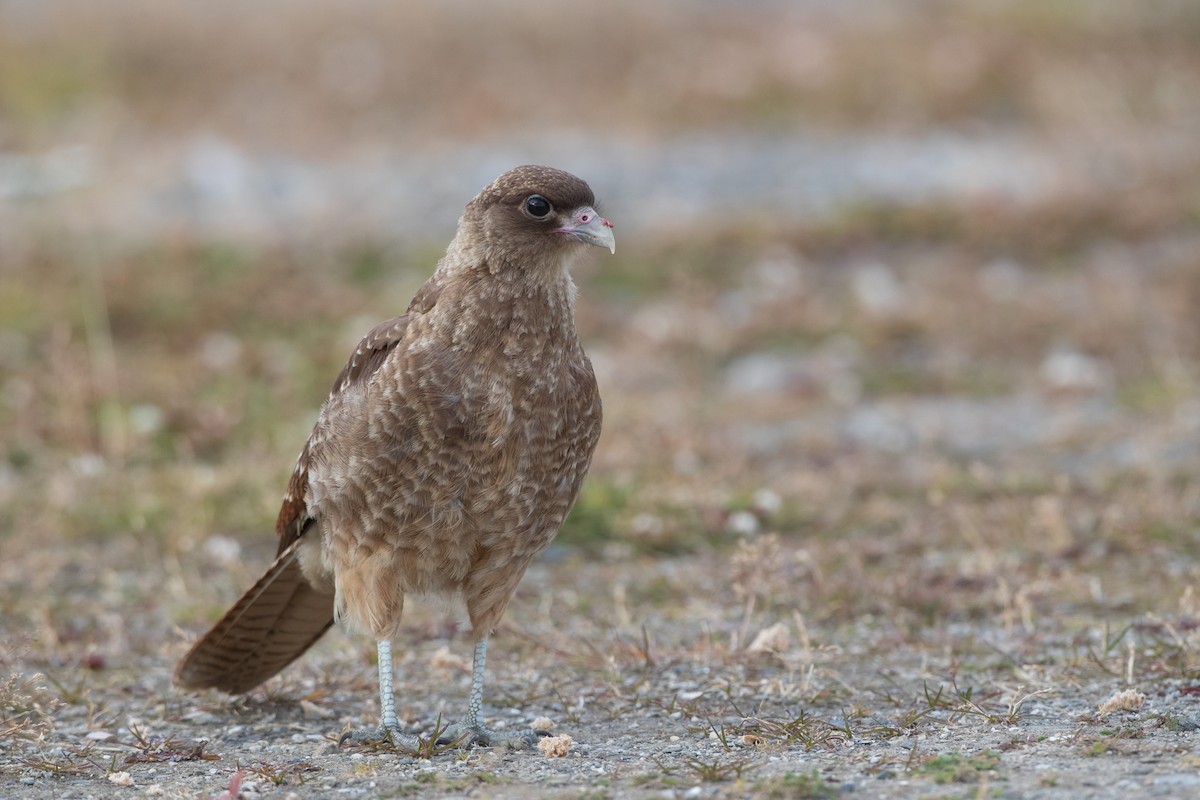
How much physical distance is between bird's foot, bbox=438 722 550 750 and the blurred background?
1.07 meters

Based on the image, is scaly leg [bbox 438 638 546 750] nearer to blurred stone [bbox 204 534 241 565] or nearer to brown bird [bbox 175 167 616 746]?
brown bird [bbox 175 167 616 746]

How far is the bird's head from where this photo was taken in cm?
445

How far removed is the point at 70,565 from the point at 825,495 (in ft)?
9.88

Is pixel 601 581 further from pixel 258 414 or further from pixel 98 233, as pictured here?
pixel 98 233

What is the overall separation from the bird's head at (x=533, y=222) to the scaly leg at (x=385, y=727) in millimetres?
1100

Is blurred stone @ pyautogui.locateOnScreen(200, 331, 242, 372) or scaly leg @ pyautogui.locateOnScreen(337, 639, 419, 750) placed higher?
blurred stone @ pyautogui.locateOnScreen(200, 331, 242, 372)

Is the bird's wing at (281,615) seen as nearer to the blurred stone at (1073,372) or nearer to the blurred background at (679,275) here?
the blurred background at (679,275)

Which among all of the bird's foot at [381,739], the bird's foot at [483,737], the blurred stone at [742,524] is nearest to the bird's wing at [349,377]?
the bird's foot at [381,739]

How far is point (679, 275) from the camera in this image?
833cm

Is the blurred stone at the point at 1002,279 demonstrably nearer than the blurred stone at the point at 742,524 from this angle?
No

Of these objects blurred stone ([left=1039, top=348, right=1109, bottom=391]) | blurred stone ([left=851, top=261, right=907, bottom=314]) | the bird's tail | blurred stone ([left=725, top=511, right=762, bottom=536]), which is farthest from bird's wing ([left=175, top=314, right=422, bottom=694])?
blurred stone ([left=851, top=261, right=907, bottom=314])

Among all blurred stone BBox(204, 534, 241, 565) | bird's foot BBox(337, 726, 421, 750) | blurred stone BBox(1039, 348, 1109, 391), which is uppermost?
blurred stone BBox(1039, 348, 1109, 391)

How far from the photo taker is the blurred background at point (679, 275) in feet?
20.3

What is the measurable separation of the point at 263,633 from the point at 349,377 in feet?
2.53
